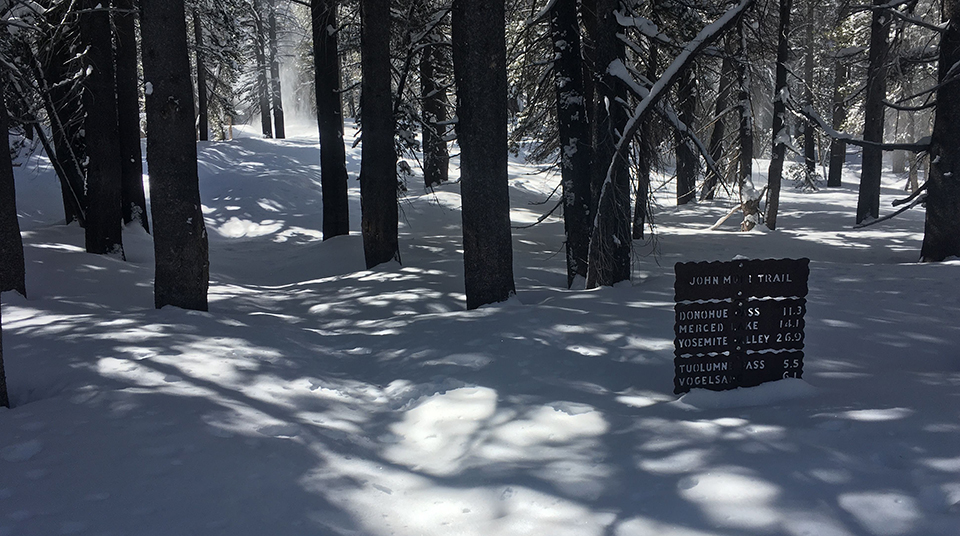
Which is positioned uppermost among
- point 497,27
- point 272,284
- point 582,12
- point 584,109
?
point 582,12

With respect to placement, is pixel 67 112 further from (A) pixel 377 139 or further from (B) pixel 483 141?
(B) pixel 483 141

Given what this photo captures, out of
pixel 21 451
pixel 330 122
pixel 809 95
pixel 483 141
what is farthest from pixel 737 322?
pixel 809 95

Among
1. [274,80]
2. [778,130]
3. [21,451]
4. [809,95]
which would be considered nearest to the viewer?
[21,451]

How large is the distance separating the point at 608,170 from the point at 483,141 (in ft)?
5.80

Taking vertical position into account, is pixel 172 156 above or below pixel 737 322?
above

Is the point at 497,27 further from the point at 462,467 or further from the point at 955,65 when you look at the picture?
the point at 955,65

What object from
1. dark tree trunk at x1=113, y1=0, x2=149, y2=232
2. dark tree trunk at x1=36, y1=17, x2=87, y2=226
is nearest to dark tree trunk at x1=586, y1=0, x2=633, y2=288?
dark tree trunk at x1=113, y1=0, x2=149, y2=232

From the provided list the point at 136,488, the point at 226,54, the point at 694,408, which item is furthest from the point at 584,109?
the point at 226,54

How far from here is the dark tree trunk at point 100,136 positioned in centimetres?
1250

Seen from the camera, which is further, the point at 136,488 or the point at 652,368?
the point at 652,368

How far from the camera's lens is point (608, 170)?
8.43 meters

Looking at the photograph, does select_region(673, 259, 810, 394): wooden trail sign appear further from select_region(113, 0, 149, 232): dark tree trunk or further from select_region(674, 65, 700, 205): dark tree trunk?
select_region(113, 0, 149, 232): dark tree trunk

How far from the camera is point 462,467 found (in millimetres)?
4184

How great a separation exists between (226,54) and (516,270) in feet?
41.3
